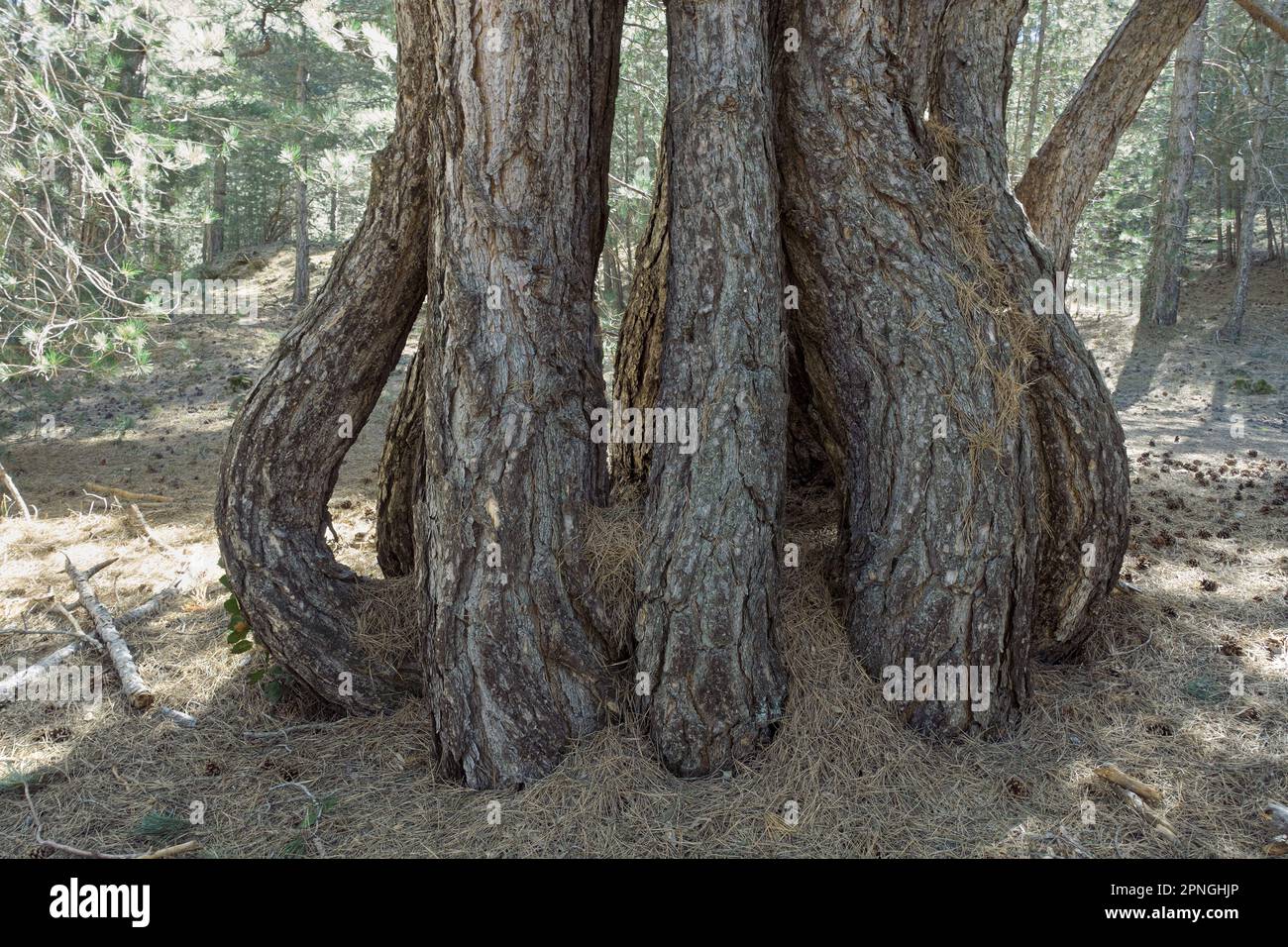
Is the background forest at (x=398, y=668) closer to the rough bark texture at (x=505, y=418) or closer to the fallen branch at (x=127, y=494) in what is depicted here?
the fallen branch at (x=127, y=494)

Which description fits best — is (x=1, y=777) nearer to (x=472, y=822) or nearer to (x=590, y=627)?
(x=472, y=822)

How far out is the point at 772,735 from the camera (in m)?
3.30

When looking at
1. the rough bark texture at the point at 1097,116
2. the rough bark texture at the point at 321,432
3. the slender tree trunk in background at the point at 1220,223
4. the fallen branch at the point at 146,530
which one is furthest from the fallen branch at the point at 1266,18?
the slender tree trunk in background at the point at 1220,223

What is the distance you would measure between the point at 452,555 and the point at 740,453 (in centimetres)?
112

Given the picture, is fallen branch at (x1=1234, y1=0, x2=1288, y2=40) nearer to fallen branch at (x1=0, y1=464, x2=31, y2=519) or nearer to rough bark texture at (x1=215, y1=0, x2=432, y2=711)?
rough bark texture at (x1=215, y1=0, x2=432, y2=711)

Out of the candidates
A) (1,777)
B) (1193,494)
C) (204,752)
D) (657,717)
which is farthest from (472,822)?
(1193,494)

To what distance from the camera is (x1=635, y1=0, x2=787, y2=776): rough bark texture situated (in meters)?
3.18

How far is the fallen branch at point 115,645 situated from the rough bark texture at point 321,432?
2.55 feet

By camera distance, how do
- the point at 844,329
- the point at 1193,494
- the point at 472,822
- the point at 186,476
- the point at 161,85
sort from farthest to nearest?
the point at 161,85
the point at 186,476
the point at 1193,494
the point at 844,329
the point at 472,822

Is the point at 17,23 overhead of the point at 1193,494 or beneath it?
overhead

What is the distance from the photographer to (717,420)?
3.28 metres

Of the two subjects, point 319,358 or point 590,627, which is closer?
point 590,627

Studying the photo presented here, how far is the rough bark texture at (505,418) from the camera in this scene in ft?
10.6

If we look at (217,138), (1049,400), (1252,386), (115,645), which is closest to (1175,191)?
(1252,386)
